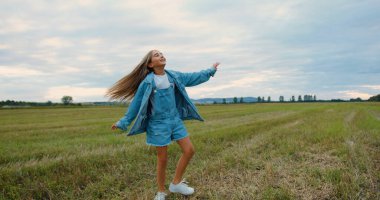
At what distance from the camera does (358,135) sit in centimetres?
1048

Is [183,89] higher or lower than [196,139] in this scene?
higher

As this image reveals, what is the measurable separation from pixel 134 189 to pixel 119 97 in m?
1.48

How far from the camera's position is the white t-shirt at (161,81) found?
466cm

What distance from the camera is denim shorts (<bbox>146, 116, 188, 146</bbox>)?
455 cm

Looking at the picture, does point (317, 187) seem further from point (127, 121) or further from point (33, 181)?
point (33, 181)

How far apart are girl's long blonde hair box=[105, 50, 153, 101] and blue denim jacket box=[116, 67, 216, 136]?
0.21m

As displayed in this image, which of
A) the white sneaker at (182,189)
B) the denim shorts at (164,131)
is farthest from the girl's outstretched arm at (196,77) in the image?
the white sneaker at (182,189)

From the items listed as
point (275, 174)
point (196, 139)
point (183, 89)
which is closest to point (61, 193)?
point (183, 89)

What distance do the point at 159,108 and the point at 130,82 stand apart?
0.72 meters

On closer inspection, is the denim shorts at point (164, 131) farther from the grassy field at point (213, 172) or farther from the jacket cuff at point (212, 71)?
the jacket cuff at point (212, 71)

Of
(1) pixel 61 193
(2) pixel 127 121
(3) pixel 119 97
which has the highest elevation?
(3) pixel 119 97

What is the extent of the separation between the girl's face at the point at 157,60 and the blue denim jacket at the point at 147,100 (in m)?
0.15

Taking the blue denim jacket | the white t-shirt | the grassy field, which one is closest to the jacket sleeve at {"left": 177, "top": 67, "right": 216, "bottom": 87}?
the blue denim jacket

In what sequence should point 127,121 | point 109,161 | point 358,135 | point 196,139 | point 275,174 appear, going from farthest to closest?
point 358,135 → point 196,139 → point 109,161 → point 275,174 → point 127,121
